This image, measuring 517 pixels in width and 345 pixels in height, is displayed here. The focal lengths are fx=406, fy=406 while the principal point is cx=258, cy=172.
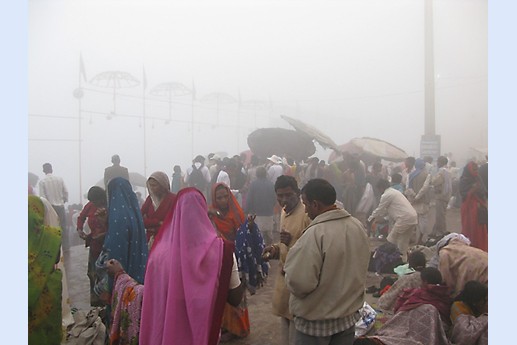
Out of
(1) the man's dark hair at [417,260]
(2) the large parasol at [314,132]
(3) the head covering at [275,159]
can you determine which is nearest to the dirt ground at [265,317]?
(1) the man's dark hair at [417,260]

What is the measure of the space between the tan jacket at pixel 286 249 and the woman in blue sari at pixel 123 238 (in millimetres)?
1252

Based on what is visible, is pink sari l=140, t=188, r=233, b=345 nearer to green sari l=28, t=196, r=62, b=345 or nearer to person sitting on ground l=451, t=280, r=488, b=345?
green sari l=28, t=196, r=62, b=345

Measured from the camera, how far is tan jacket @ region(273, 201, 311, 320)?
106 inches

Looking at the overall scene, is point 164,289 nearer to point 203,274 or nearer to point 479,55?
point 203,274

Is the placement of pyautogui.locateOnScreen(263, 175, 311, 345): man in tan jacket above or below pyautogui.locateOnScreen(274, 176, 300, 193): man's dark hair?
below

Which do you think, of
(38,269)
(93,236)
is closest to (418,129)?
(93,236)

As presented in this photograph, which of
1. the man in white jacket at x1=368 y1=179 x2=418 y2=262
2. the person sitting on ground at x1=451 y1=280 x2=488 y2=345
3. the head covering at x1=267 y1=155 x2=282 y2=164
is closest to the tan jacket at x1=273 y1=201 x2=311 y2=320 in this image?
the person sitting on ground at x1=451 y1=280 x2=488 y2=345

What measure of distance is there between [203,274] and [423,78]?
14.6 ft

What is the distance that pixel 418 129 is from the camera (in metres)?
5.47

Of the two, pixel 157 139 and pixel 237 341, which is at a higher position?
pixel 157 139

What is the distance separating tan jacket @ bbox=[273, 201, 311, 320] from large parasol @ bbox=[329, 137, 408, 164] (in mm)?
3385

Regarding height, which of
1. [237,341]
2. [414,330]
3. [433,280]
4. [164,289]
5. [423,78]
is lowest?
[237,341]

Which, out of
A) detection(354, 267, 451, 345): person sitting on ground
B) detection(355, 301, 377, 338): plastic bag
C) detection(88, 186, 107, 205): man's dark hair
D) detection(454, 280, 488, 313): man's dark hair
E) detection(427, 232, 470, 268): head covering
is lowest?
detection(355, 301, 377, 338): plastic bag

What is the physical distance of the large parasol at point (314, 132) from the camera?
5926mm
